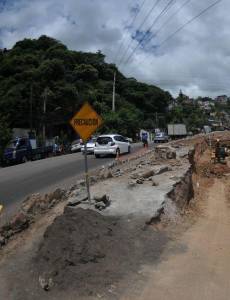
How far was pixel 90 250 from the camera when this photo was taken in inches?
334

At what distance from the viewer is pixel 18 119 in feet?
192

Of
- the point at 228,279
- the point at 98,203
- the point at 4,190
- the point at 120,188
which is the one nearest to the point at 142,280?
the point at 228,279

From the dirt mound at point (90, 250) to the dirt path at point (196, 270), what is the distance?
0.46 m

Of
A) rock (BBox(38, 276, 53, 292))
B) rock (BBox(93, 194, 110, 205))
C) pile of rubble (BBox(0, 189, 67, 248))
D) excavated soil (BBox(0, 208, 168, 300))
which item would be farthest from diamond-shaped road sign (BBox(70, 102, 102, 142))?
rock (BBox(38, 276, 53, 292))

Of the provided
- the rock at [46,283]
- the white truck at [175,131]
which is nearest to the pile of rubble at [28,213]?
the rock at [46,283]

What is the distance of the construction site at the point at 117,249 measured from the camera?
7391 millimetres

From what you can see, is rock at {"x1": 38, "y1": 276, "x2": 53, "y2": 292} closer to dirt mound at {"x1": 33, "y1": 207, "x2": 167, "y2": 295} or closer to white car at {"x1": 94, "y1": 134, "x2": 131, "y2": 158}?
dirt mound at {"x1": 33, "y1": 207, "x2": 167, "y2": 295}

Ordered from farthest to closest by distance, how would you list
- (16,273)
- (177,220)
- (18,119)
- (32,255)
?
1. (18,119)
2. (177,220)
3. (32,255)
4. (16,273)

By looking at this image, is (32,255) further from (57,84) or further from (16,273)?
(57,84)

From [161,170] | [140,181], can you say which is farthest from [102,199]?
[161,170]

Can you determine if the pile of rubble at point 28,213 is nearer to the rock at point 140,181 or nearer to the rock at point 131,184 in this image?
the rock at point 131,184

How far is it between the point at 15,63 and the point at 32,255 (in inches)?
2323

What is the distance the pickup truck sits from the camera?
38375 mm

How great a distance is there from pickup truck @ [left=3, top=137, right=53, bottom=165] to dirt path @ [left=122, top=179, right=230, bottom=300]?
91.7 ft
